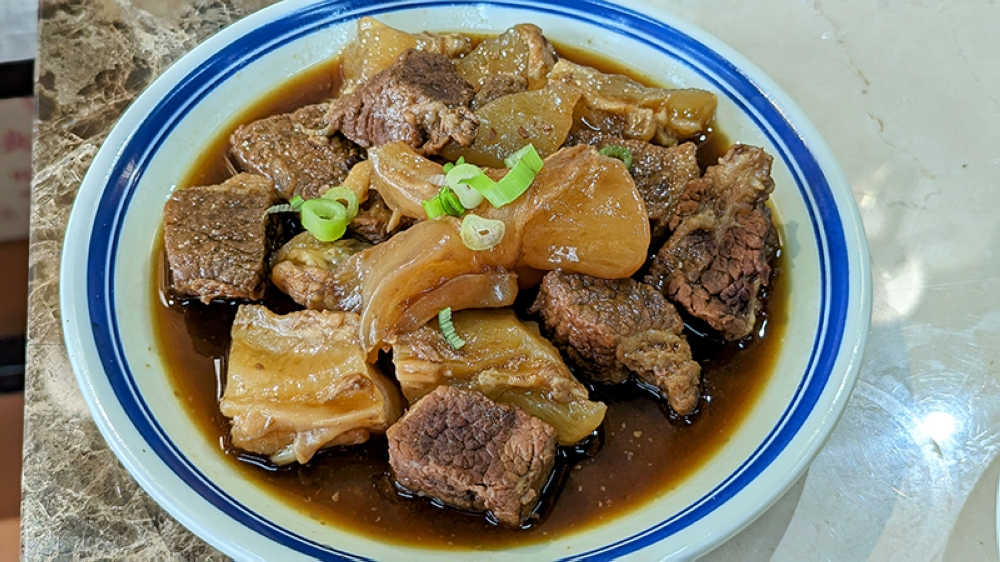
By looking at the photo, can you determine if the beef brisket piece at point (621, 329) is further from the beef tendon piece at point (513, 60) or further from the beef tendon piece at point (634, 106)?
the beef tendon piece at point (513, 60)

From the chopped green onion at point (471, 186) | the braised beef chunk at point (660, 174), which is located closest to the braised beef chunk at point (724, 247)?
the braised beef chunk at point (660, 174)

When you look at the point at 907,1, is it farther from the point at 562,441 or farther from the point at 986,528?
the point at 562,441

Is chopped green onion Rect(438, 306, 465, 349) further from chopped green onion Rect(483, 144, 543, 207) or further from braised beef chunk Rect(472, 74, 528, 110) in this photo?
braised beef chunk Rect(472, 74, 528, 110)

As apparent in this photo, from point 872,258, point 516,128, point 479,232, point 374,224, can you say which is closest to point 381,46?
point 516,128

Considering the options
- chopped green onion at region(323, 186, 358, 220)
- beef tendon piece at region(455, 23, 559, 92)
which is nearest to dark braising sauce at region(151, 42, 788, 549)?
chopped green onion at region(323, 186, 358, 220)

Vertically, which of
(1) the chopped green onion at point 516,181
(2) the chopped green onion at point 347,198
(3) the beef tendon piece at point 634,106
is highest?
(3) the beef tendon piece at point 634,106

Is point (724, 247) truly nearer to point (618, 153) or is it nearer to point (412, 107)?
point (618, 153)
